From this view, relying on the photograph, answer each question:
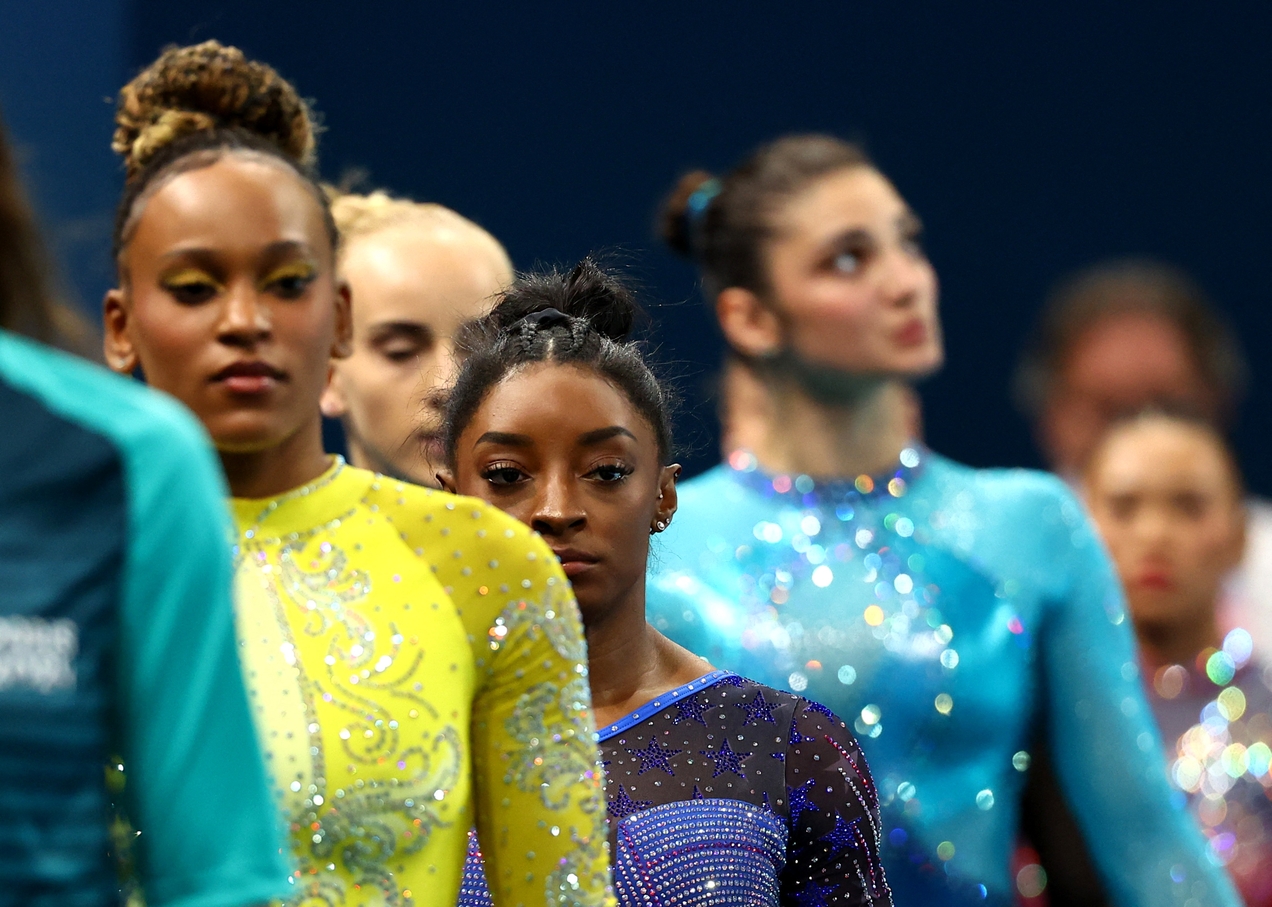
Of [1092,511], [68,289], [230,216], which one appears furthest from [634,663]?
[1092,511]

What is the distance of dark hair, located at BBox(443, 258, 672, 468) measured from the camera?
1.97 m

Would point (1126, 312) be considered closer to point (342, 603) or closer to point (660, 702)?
point (660, 702)

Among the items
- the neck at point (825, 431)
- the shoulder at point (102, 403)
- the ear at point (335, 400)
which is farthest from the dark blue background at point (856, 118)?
the shoulder at point (102, 403)

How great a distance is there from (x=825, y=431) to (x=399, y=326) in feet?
2.28

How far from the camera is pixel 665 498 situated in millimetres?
2006

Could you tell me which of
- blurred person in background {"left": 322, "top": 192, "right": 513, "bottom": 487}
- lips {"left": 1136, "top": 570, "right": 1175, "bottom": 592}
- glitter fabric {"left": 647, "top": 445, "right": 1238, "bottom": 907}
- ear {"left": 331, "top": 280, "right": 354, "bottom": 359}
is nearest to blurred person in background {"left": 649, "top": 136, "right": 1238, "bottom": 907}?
glitter fabric {"left": 647, "top": 445, "right": 1238, "bottom": 907}

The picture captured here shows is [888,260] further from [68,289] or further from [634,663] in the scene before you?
[68,289]

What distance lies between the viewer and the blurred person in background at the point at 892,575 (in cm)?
275

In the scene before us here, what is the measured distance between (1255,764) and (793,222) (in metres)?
1.11

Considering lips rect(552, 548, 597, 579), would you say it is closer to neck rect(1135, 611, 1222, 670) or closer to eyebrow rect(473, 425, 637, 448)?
eyebrow rect(473, 425, 637, 448)

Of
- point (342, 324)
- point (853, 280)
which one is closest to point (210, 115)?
point (342, 324)

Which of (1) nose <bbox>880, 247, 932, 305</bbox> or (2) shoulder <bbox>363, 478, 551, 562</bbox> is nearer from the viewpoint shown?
(2) shoulder <bbox>363, 478, 551, 562</bbox>

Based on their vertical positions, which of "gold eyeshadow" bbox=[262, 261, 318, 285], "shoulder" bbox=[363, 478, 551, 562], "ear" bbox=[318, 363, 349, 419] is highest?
"ear" bbox=[318, 363, 349, 419]

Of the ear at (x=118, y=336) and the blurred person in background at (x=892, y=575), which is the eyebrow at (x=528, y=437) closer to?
the ear at (x=118, y=336)
